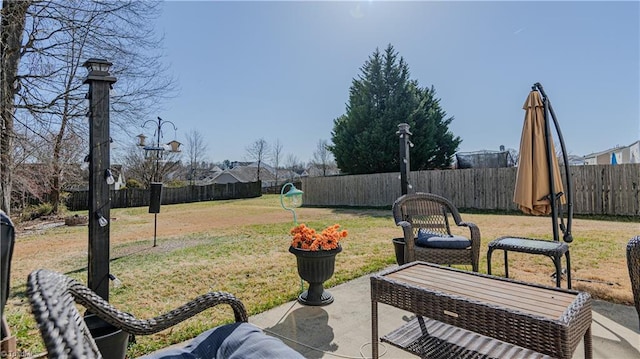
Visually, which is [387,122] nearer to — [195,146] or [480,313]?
[480,313]

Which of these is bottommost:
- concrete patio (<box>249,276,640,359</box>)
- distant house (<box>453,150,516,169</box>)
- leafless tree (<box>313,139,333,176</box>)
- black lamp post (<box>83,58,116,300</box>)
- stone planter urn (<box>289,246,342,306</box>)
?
concrete patio (<box>249,276,640,359</box>)

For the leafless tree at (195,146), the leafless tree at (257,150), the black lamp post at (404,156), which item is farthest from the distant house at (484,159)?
the leafless tree at (195,146)

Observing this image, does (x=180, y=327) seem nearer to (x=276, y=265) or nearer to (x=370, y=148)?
(x=276, y=265)

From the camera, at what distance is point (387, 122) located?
14.9 m

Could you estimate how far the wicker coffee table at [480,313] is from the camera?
125 cm

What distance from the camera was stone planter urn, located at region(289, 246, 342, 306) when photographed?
266cm

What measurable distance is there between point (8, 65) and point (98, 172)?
4620 mm

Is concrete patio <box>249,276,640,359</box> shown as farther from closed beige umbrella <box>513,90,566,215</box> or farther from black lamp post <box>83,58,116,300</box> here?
black lamp post <box>83,58,116,300</box>

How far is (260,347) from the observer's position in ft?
3.85

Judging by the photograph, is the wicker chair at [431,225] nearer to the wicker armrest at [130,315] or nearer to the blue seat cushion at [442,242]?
the blue seat cushion at [442,242]

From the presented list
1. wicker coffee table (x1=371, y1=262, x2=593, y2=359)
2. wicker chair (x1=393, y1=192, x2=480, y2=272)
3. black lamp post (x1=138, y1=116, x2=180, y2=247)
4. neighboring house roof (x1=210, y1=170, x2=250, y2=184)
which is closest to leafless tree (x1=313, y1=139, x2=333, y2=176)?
neighboring house roof (x1=210, y1=170, x2=250, y2=184)

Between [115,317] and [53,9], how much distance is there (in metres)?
5.96

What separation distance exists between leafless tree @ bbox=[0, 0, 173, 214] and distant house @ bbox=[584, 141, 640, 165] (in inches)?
651

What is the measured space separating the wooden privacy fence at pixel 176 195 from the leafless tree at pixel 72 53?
12228 millimetres
